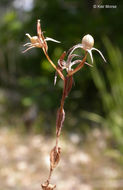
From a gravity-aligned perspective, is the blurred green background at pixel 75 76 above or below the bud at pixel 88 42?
above

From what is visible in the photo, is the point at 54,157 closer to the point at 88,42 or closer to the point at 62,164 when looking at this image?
the point at 88,42

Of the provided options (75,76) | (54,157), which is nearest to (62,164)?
(75,76)

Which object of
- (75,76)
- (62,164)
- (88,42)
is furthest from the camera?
(75,76)

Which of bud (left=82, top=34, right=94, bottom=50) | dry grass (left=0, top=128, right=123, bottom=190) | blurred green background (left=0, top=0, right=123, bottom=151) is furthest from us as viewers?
blurred green background (left=0, top=0, right=123, bottom=151)

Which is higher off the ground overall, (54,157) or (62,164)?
(62,164)

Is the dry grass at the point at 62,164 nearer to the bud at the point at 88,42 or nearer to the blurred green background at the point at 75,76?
the blurred green background at the point at 75,76

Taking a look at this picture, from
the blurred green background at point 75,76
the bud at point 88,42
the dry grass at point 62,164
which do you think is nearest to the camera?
the bud at point 88,42

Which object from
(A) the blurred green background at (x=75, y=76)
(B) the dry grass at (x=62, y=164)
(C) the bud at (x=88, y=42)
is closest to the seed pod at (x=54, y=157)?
(C) the bud at (x=88, y=42)

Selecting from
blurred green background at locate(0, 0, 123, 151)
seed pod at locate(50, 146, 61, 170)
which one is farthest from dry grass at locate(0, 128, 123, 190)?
seed pod at locate(50, 146, 61, 170)

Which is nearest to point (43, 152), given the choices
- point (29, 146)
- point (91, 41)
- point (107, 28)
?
point (29, 146)

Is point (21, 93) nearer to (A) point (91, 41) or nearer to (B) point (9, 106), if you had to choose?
(B) point (9, 106)

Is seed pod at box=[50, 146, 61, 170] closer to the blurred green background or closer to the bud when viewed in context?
the bud

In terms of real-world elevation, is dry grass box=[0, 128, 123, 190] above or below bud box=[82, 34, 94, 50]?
above

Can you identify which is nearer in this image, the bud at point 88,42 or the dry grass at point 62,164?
the bud at point 88,42
